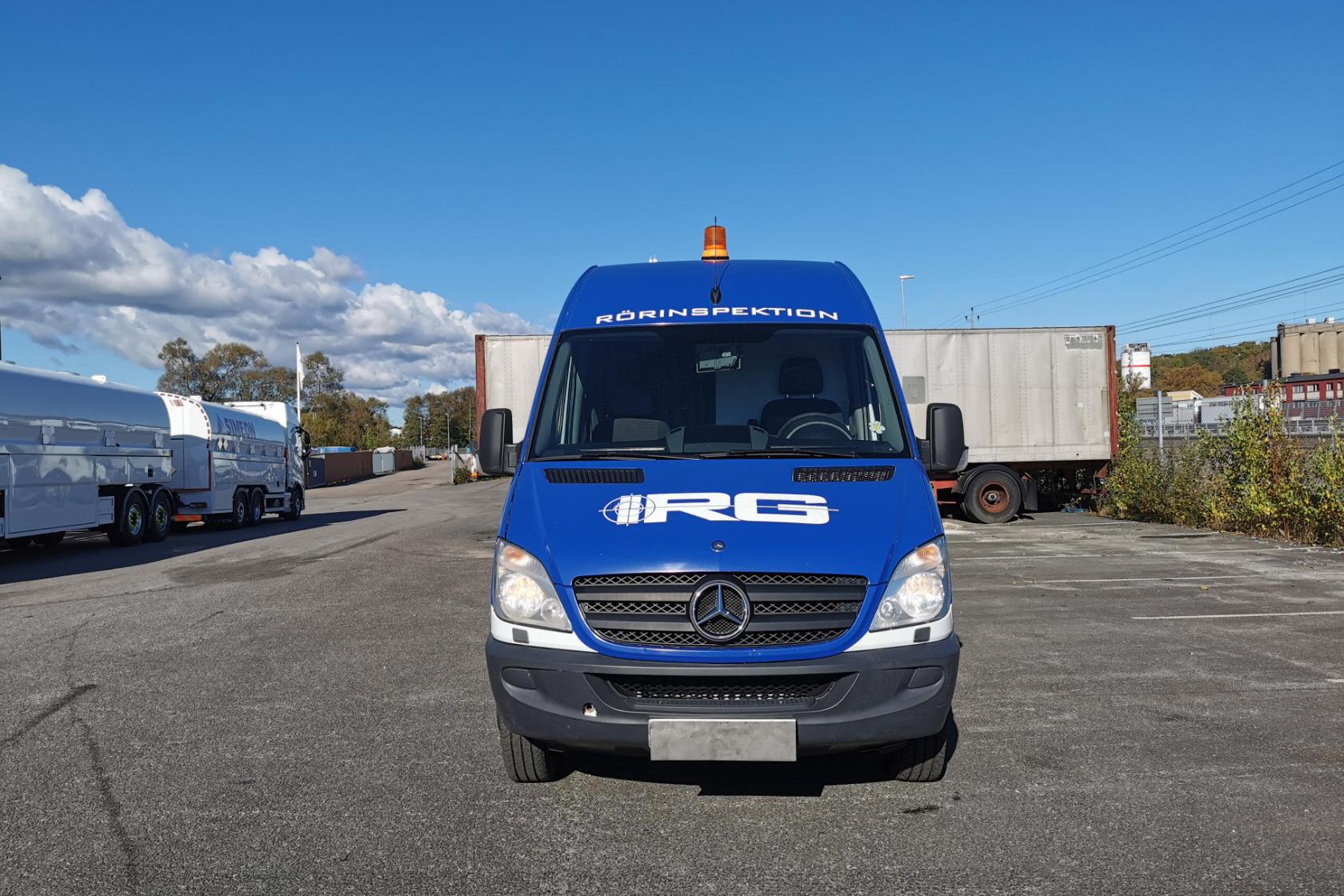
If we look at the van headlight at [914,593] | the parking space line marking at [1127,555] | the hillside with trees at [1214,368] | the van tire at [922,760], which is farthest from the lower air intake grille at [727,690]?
the hillside with trees at [1214,368]

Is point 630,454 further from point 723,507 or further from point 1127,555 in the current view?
point 1127,555

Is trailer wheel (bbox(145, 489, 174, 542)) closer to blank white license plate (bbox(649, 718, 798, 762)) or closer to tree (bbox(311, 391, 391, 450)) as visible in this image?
blank white license plate (bbox(649, 718, 798, 762))

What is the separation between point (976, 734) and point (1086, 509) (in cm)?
1794

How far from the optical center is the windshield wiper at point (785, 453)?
482 centimetres

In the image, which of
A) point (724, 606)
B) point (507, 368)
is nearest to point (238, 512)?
point (507, 368)

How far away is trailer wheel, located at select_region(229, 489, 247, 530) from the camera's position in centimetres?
2369

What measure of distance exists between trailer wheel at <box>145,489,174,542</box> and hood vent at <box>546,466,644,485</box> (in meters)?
17.1

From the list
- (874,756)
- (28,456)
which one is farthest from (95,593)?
(874,756)

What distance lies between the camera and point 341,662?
7223 mm

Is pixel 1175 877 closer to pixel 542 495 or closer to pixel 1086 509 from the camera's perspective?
pixel 542 495

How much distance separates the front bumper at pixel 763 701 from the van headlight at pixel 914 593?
108 millimetres

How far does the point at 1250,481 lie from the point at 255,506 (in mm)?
A: 21377

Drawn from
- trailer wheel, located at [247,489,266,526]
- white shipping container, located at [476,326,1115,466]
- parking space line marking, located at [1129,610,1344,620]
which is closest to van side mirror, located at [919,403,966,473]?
parking space line marking, located at [1129,610,1344,620]

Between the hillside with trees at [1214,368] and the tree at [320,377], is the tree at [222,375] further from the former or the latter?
the hillside with trees at [1214,368]
